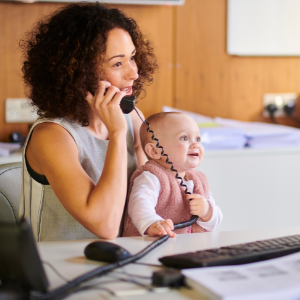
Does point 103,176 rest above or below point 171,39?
below

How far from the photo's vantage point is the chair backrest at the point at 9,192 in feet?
4.54

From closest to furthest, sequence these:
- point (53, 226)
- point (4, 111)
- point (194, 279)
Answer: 1. point (194, 279)
2. point (53, 226)
3. point (4, 111)

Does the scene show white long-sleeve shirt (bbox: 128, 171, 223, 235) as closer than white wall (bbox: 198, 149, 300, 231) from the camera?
Yes

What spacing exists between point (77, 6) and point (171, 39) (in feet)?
4.52

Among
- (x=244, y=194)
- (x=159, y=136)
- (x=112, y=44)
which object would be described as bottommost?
(x=244, y=194)

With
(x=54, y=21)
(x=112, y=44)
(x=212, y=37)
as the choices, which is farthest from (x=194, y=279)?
(x=212, y=37)

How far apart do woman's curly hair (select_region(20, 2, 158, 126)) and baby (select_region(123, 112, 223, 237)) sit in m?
0.26

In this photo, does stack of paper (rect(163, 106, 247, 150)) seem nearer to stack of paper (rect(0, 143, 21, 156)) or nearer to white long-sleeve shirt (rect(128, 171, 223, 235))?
white long-sleeve shirt (rect(128, 171, 223, 235))

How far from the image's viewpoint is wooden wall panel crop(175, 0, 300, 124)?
2641mm

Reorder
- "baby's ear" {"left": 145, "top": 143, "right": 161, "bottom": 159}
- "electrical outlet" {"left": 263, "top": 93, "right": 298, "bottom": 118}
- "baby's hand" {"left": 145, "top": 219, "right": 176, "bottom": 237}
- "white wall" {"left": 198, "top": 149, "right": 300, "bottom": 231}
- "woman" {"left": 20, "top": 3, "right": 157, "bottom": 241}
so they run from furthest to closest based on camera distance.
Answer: "electrical outlet" {"left": 263, "top": 93, "right": 298, "bottom": 118} < "white wall" {"left": 198, "top": 149, "right": 300, "bottom": 231} < "baby's ear" {"left": 145, "top": 143, "right": 161, "bottom": 159} < "woman" {"left": 20, "top": 3, "right": 157, "bottom": 241} < "baby's hand" {"left": 145, "top": 219, "right": 176, "bottom": 237}

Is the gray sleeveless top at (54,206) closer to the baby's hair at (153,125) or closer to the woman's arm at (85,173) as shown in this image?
the woman's arm at (85,173)

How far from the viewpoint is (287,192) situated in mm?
2152

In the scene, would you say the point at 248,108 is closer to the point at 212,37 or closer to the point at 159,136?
the point at 212,37

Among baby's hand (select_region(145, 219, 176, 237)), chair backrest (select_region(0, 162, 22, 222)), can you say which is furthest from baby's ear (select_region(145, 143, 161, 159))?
chair backrest (select_region(0, 162, 22, 222))
